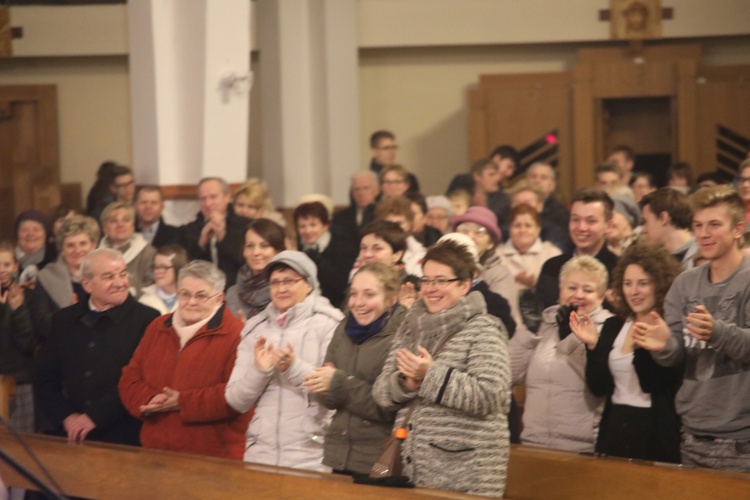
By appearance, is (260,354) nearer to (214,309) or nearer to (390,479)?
(214,309)

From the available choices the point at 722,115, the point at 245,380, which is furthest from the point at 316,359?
the point at 722,115

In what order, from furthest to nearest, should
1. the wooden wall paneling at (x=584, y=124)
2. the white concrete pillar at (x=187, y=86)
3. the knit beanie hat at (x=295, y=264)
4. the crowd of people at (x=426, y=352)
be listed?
the wooden wall paneling at (x=584, y=124)
the white concrete pillar at (x=187, y=86)
the knit beanie hat at (x=295, y=264)
the crowd of people at (x=426, y=352)

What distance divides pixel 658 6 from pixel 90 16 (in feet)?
19.0

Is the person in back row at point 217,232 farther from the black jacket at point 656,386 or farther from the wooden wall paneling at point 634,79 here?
the wooden wall paneling at point 634,79

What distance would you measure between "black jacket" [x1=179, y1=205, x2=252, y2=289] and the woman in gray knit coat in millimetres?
3020

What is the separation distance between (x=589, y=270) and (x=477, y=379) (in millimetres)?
1232

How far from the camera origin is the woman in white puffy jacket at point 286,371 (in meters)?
4.68

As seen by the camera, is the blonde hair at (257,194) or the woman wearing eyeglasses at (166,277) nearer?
the woman wearing eyeglasses at (166,277)

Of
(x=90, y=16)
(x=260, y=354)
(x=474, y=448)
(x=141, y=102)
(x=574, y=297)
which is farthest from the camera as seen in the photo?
(x=90, y=16)

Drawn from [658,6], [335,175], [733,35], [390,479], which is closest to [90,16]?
[335,175]

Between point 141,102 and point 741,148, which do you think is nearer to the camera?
point 141,102

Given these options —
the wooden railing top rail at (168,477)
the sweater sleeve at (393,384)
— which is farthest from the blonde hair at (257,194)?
the sweater sleeve at (393,384)

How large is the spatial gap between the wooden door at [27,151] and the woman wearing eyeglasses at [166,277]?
22.1ft

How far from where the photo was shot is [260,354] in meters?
4.62
